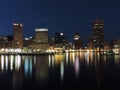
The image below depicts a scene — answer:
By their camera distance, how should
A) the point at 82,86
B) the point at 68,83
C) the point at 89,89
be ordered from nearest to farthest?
the point at 89,89
the point at 82,86
the point at 68,83

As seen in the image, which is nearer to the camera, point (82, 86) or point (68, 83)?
point (82, 86)

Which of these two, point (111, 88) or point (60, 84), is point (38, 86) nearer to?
point (60, 84)

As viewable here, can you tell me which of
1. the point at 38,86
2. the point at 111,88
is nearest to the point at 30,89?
the point at 38,86

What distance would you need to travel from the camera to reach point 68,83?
147 ft

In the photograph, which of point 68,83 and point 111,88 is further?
point 68,83

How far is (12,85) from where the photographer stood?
42.5m

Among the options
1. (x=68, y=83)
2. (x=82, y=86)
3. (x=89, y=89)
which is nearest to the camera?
(x=89, y=89)

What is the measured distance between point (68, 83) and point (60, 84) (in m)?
1.48

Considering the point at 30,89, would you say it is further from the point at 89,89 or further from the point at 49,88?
the point at 89,89

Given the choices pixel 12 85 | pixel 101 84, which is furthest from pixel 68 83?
pixel 12 85

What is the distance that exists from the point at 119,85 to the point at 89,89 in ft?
16.5

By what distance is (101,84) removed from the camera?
43500 millimetres

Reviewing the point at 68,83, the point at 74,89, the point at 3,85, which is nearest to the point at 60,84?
the point at 68,83

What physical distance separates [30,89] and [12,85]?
153 inches
